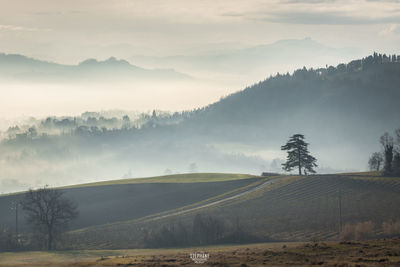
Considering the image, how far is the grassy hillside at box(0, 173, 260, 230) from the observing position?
146 meters

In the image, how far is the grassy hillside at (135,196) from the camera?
146 m

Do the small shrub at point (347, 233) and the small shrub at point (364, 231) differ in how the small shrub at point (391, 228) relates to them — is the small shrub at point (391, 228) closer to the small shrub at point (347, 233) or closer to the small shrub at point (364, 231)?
the small shrub at point (364, 231)

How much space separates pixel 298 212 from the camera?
124 meters

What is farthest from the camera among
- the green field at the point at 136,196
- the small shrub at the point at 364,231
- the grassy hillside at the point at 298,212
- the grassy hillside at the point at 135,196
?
the grassy hillside at the point at 135,196

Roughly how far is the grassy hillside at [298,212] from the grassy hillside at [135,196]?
13447 mm

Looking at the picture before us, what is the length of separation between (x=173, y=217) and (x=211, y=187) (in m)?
34.2

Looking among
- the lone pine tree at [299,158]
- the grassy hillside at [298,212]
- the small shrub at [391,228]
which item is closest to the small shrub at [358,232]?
the grassy hillside at [298,212]

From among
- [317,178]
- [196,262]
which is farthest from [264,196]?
[196,262]

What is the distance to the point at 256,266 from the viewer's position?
56.0 metres

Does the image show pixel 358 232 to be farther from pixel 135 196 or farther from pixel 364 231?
pixel 135 196

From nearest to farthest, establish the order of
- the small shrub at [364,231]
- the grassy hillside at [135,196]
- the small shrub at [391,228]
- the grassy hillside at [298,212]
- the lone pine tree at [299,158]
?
the small shrub at [364,231], the small shrub at [391,228], the grassy hillside at [298,212], the grassy hillside at [135,196], the lone pine tree at [299,158]

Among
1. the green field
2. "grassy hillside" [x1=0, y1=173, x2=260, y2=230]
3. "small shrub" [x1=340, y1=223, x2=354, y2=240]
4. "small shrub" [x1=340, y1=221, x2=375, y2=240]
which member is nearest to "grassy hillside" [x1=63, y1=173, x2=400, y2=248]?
"small shrub" [x1=340, y1=221, x2=375, y2=240]

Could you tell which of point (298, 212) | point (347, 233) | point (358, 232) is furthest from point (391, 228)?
point (298, 212)

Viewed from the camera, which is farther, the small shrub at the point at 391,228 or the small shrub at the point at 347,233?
the small shrub at the point at 391,228
